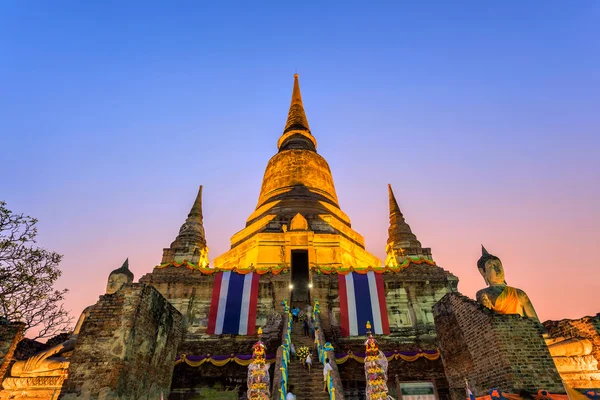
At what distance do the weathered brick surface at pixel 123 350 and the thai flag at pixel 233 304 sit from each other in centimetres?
481

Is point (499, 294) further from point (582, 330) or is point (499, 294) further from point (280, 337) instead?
point (280, 337)

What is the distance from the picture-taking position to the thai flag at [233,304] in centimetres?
1543

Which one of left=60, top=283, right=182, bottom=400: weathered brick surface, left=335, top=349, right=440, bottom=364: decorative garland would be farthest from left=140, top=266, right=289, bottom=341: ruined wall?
left=60, top=283, right=182, bottom=400: weathered brick surface

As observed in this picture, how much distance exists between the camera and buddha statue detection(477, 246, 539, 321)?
9.90 meters

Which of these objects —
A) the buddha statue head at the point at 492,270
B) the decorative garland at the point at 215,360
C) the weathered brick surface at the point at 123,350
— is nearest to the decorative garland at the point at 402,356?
the decorative garland at the point at 215,360

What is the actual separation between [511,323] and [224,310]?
11.1 m

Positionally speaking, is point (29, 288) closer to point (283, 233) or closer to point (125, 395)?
point (125, 395)

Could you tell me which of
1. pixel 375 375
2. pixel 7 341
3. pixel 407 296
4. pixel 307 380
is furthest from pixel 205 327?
pixel 375 375

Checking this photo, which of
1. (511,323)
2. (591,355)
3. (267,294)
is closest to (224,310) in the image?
(267,294)

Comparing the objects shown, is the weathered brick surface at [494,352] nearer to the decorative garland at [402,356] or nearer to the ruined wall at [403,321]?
the decorative garland at [402,356]

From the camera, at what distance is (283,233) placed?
23.0 m

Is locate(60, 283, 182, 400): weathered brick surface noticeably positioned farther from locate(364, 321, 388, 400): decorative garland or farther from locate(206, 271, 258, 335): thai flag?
locate(364, 321, 388, 400): decorative garland

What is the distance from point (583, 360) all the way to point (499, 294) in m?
2.45

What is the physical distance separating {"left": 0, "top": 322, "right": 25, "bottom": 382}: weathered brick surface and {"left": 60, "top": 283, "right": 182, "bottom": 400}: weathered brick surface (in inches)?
126
